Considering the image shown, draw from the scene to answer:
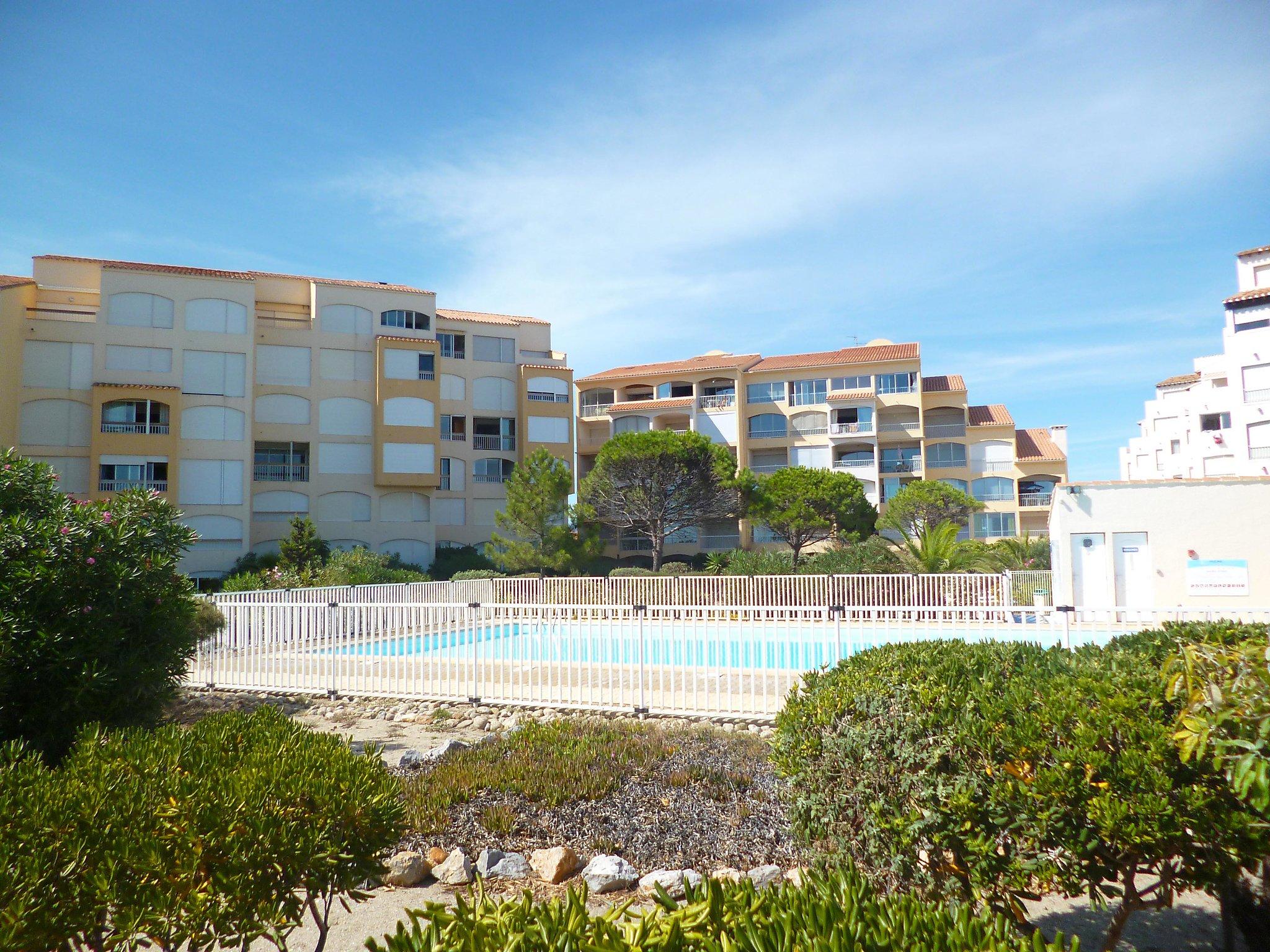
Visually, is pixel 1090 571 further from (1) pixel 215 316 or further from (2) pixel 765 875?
(1) pixel 215 316

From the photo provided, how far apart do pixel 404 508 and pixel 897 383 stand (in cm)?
2921

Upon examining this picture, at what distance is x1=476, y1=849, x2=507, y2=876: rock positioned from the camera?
5668 mm

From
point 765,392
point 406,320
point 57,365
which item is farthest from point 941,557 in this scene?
point 57,365

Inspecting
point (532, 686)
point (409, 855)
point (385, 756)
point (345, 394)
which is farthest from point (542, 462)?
point (409, 855)

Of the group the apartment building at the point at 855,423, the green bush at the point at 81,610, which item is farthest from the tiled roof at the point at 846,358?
the green bush at the point at 81,610

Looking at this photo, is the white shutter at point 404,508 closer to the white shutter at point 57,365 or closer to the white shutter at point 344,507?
the white shutter at point 344,507

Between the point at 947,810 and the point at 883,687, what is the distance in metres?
0.65

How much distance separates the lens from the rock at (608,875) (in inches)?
211

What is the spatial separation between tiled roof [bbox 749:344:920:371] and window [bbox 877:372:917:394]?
979 millimetres

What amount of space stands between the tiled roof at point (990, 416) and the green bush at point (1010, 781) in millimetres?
49927

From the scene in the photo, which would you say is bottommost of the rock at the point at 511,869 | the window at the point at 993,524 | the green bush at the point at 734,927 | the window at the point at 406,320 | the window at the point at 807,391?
the rock at the point at 511,869

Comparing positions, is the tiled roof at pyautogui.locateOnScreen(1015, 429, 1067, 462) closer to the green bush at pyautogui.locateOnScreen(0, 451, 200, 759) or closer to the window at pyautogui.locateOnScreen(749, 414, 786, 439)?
the window at pyautogui.locateOnScreen(749, 414, 786, 439)

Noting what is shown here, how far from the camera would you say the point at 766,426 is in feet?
166

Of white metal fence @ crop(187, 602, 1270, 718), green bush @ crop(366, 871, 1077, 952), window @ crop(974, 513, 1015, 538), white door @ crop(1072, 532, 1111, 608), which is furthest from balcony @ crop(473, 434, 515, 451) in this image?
green bush @ crop(366, 871, 1077, 952)
